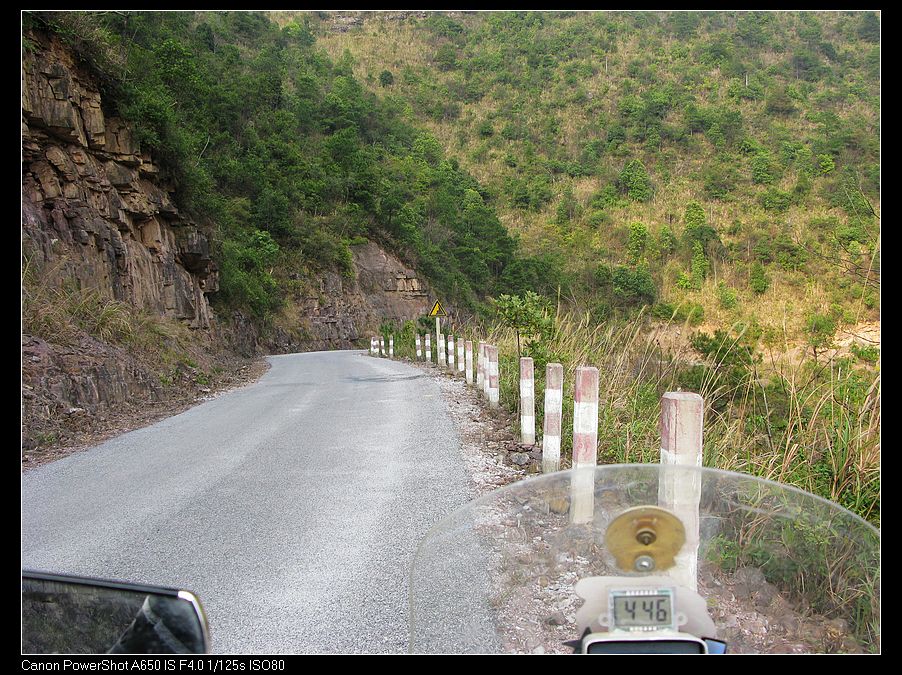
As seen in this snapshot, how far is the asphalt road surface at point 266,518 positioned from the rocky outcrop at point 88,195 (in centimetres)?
705

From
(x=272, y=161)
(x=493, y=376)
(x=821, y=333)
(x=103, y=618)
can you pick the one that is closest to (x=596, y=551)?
(x=103, y=618)

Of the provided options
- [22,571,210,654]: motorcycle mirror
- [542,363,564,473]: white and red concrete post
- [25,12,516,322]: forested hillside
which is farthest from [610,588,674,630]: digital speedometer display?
[25,12,516,322]: forested hillside

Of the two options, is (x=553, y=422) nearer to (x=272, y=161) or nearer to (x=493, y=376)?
(x=493, y=376)

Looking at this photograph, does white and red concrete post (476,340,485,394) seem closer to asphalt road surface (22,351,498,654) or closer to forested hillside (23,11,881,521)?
forested hillside (23,11,881,521)

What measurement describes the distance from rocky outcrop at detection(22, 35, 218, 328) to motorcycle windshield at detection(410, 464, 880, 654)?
12.2 meters

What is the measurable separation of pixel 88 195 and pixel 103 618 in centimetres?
1599

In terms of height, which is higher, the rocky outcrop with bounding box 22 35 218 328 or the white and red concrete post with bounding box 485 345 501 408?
the rocky outcrop with bounding box 22 35 218 328

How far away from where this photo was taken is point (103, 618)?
169 cm

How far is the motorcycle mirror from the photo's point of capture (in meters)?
1.50

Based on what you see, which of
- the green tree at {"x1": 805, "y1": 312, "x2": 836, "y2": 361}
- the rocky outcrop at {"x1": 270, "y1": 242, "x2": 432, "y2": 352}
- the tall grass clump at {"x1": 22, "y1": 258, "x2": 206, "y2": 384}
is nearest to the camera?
the green tree at {"x1": 805, "y1": 312, "x2": 836, "y2": 361}

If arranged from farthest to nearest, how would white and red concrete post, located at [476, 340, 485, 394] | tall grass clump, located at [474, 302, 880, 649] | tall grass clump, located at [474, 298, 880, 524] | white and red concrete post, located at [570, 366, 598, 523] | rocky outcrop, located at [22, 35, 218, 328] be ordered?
rocky outcrop, located at [22, 35, 218, 328] → white and red concrete post, located at [476, 340, 485, 394] → white and red concrete post, located at [570, 366, 598, 523] → tall grass clump, located at [474, 298, 880, 524] → tall grass clump, located at [474, 302, 880, 649]

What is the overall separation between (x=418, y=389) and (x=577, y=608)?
11.1 m

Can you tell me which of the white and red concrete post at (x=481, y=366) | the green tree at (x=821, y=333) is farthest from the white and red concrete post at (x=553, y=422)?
the white and red concrete post at (x=481, y=366)

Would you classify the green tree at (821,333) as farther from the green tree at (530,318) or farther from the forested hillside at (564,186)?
the green tree at (530,318)
